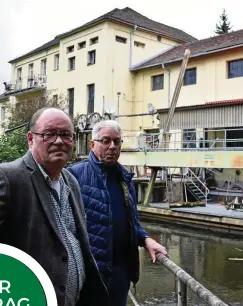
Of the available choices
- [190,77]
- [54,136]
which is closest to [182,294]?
[54,136]

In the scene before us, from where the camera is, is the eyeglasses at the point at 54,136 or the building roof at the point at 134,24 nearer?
the eyeglasses at the point at 54,136

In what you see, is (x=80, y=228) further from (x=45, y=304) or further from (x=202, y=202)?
(x=202, y=202)

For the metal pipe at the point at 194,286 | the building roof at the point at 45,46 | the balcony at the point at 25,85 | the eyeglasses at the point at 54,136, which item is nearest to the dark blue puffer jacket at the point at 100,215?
the metal pipe at the point at 194,286

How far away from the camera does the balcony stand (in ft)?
116

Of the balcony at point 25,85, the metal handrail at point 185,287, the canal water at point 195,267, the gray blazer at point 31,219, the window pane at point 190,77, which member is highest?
the balcony at point 25,85

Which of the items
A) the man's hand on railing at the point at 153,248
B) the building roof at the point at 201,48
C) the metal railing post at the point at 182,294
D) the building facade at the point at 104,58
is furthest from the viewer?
the building facade at the point at 104,58

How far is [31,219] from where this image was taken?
1906mm

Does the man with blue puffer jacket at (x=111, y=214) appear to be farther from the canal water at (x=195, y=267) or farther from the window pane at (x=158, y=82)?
the window pane at (x=158, y=82)

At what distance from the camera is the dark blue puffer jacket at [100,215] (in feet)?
10.1

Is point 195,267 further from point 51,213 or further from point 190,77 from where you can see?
point 190,77

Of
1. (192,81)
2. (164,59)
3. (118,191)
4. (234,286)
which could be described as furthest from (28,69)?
(118,191)

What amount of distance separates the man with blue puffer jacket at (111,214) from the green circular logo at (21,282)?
1.40 metres

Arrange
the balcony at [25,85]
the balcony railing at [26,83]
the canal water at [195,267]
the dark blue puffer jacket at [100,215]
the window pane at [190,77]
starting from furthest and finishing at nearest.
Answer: the balcony railing at [26,83], the balcony at [25,85], the window pane at [190,77], the canal water at [195,267], the dark blue puffer jacket at [100,215]

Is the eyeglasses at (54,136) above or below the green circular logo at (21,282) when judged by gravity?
above
